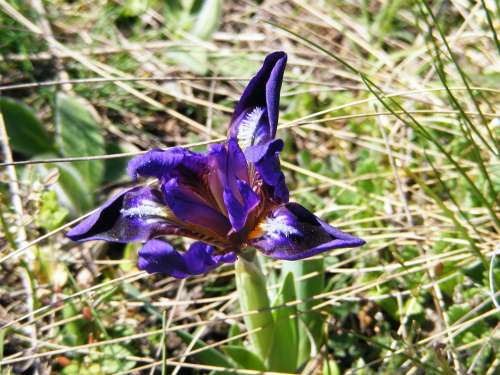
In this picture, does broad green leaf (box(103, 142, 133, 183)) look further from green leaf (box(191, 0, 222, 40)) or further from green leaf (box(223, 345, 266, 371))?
green leaf (box(223, 345, 266, 371))

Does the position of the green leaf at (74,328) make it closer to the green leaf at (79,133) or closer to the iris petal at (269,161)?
the green leaf at (79,133)

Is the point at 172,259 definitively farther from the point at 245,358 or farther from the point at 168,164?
the point at 245,358

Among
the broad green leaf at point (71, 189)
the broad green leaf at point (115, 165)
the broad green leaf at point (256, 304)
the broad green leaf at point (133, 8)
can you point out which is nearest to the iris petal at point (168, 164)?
the broad green leaf at point (256, 304)

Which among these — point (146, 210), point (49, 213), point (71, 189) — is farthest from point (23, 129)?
point (146, 210)

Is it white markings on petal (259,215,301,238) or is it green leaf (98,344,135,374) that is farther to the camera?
green leaf (98,344,135,374)

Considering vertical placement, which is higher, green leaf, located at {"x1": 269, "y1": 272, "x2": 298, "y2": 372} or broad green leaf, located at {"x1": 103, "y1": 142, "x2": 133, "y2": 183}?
broad green leaf, located at {"x1": 103, "y1": 142, "x2": 133, "y2": 183}

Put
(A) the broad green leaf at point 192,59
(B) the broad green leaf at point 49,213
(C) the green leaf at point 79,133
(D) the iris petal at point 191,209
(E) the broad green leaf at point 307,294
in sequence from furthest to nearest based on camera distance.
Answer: (A) the broad green leaf at point 192,59
(C) the green leaf at point 79,133
(B) the broad green leaf at point 49,213
(E) the broad green leaf at point 307,294
(D) the iris petal at point 191,209

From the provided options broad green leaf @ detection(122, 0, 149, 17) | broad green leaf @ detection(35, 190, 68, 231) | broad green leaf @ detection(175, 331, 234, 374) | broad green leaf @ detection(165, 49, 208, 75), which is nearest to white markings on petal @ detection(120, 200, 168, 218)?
broad green leaf @ detection(175, 331, 234, 374)
